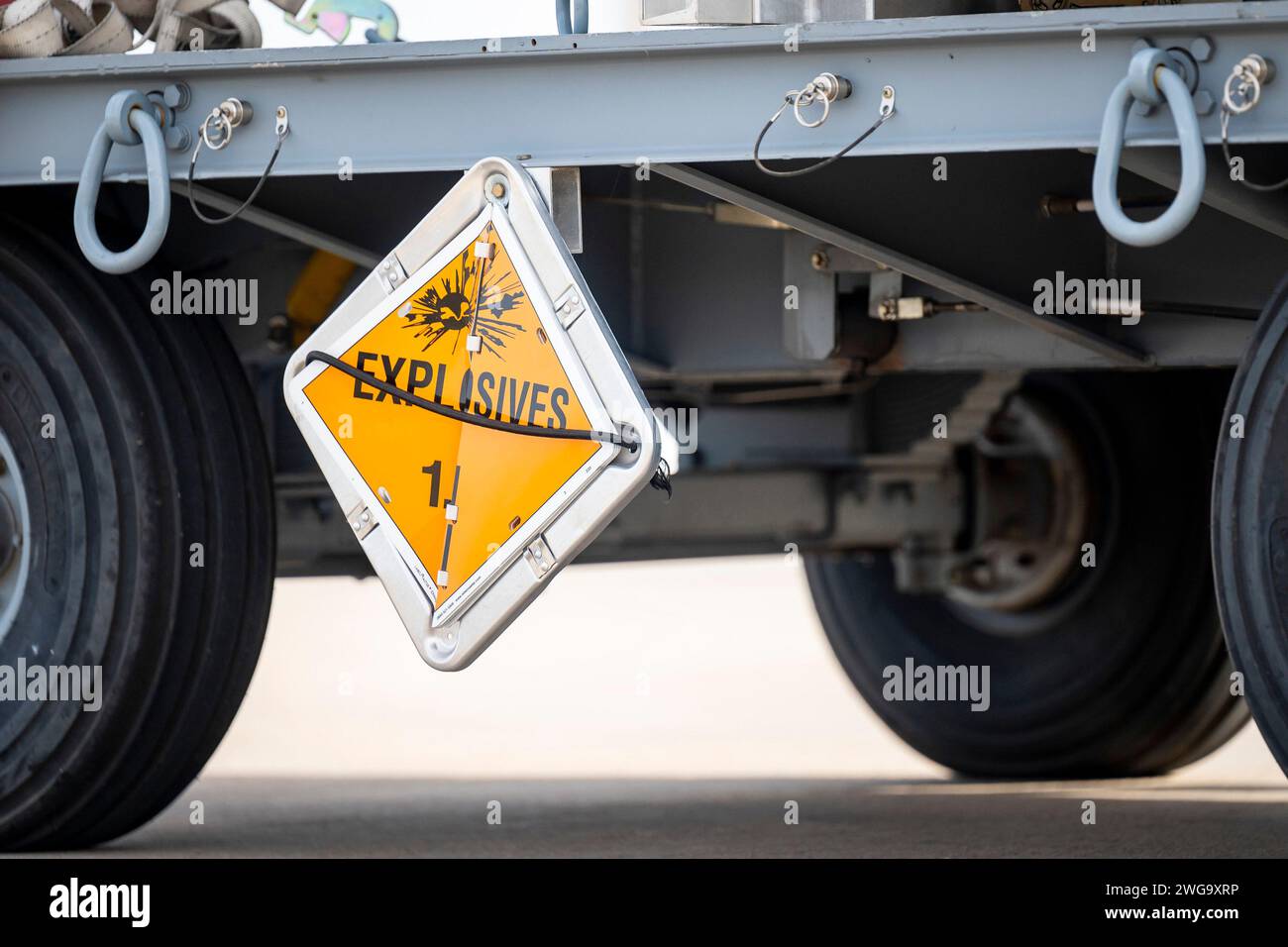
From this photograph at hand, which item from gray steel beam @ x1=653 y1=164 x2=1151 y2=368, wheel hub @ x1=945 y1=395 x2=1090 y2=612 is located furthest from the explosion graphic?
wheel hub @ x1=945 y1=395 x2=1090 y2=612

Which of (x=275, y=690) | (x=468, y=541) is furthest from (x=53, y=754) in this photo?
(x=275, y=690)

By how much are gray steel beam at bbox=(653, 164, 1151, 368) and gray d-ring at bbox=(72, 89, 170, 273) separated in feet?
2.51

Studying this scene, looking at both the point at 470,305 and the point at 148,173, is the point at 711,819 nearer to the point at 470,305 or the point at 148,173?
the point at 470,305

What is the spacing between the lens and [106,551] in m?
3.48

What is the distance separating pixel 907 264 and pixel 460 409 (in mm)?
807

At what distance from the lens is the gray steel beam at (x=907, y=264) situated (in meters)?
3.08

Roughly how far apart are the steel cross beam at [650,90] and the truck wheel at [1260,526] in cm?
38

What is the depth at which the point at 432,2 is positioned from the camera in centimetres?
348

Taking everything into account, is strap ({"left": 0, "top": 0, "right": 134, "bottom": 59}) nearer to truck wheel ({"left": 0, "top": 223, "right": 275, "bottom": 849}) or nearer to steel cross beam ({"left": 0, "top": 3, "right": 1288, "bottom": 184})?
steel cross beam ({"left": 0, "top": 3, "right": 1288, "bottom": 184})

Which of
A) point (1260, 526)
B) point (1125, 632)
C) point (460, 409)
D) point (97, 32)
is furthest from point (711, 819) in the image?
point (97, 32)

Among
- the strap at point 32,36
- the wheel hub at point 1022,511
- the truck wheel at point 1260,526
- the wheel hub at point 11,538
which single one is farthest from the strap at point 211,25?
the wheel hub at point 1022,511

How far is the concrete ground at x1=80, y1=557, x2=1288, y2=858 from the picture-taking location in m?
4.09

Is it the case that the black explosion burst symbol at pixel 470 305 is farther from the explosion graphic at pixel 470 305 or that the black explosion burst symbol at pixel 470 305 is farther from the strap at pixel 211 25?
the strap at pixel 211 25
